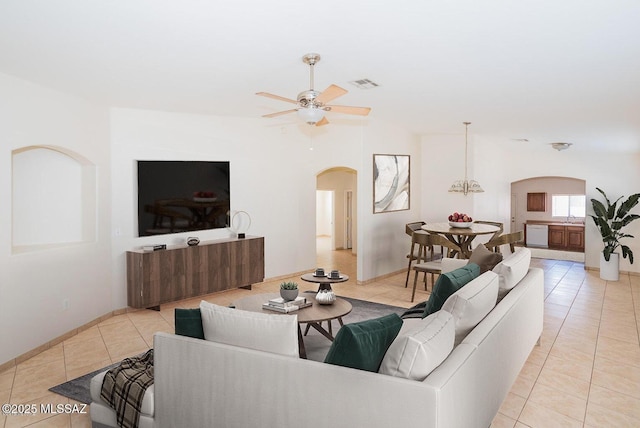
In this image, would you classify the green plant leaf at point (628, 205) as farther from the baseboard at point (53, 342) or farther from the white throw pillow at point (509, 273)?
the baseboard at point (53, 342)

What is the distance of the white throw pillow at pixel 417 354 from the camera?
205cm

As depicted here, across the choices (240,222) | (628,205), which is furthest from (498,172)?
(240,222)

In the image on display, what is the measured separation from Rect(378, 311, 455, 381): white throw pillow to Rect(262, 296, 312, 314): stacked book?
1.82 m

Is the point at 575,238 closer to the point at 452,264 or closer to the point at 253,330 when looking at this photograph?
the point at 452,264

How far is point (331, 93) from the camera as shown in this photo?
3.55m

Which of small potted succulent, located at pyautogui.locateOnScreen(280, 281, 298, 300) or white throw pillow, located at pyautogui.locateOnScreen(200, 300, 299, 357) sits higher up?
white throw pillow, located at pyautogui.locateOnScreen(200, 300, 299, 357)

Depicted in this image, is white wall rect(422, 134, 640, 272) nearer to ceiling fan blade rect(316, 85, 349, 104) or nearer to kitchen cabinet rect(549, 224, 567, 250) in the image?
kitchen cabinet rect(549, 224, 567, 250)

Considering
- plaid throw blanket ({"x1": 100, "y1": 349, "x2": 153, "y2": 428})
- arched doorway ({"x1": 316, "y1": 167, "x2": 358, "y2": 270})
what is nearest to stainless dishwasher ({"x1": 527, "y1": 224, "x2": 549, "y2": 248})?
arched doorway ({"x1": 316, "y1": 167, "x2": 358, "y2": 270})

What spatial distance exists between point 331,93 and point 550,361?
3.18 metres

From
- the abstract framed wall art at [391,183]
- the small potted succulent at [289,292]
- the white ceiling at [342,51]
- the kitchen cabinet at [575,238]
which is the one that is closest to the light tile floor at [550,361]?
the small potted succulent at [289,292]

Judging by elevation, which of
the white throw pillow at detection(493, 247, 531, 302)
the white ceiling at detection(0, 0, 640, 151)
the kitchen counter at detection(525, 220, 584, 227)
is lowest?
the white throw pillow at detection(493, 247, 531, 302)

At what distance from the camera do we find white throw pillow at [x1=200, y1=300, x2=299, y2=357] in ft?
7.79

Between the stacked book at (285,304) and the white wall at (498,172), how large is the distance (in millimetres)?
5606

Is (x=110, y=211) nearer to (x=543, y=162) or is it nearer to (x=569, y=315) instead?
(x=569, y=315)
